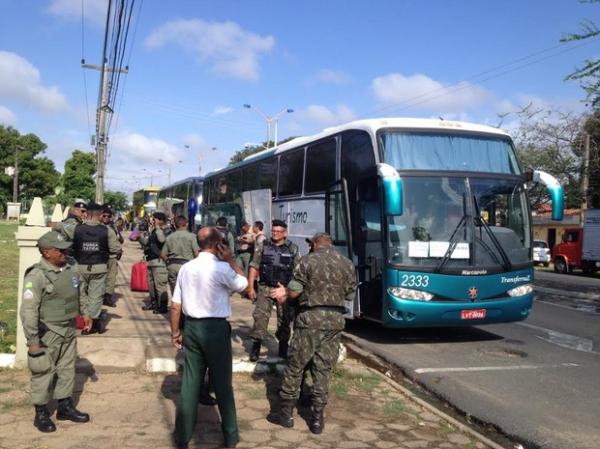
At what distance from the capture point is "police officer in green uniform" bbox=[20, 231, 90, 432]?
4.68 metres

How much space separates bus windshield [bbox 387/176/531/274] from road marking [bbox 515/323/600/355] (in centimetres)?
152

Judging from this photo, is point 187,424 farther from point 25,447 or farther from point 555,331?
point 555,331

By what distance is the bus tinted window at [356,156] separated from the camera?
9.27 meters

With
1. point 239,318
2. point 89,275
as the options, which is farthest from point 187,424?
point 239,318

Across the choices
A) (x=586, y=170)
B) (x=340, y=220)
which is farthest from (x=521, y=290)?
(x=586, y=170)

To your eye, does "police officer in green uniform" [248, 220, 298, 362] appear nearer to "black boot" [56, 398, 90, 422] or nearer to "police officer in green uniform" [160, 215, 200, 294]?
"black boot" [56, 398, 90, 422]

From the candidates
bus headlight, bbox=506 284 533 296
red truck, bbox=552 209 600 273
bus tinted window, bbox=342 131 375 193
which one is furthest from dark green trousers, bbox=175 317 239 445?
red truck, bbox=552 209 600 273

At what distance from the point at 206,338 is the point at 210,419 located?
1.13 meters

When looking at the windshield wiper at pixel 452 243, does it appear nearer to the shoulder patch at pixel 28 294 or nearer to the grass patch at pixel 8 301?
the shoulder patch at pixel 28 294

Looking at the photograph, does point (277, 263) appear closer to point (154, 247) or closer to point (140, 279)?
point (154, 247)

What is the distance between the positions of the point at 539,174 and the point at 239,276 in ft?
21.0

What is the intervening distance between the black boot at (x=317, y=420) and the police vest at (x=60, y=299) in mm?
2183

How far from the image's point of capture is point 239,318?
10.2 metres

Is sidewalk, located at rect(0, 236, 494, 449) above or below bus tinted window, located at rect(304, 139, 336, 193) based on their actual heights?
below
